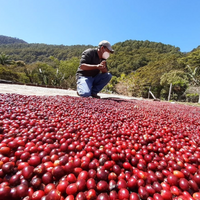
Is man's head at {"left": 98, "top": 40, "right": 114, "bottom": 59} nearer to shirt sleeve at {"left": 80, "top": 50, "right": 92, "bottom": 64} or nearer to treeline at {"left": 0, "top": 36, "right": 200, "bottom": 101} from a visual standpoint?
shirt sleeve at {"left": 80, "top": 50, "right": 92, "bottom": 64}

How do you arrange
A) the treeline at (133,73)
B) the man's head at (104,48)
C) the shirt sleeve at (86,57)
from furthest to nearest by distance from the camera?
the treeline at (133,73) < the shirt sleeve at (86,57) < the man's head at (104,48)

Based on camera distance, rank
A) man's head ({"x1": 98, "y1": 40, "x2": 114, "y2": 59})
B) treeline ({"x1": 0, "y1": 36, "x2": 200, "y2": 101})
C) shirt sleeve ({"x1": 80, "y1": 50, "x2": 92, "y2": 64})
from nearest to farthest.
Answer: man's head ({"x1": 98, "y1": 40, "x2": 114, "y2": 59}) → shirt sleeve ({"x1": 80, "y1": 50, "x2": 92, "y2": 64}) → treeline ({"x1": 0, "y1": 36, "x2": 200, "y2": 101})

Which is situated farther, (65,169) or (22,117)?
(22,117)

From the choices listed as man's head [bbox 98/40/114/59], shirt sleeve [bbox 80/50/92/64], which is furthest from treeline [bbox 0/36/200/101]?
shirt sleeve [bbox 80/50/92/64]

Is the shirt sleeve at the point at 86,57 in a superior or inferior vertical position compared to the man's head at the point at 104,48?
inferior

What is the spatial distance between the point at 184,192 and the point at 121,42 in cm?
7544

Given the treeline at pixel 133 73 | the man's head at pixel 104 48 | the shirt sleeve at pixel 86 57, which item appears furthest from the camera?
the treeline at pixel 133 73

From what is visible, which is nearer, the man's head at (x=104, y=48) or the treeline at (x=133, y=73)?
the man's head at (x=104, y=48)

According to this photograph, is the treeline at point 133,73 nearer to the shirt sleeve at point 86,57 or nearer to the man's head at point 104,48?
the man's head at point 104,48

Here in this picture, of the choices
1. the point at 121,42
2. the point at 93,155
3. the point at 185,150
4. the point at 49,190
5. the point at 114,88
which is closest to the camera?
the point at 49,190

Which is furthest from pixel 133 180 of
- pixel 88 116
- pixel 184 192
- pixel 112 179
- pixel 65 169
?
pixel 88 116

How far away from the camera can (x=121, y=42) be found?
68250mm

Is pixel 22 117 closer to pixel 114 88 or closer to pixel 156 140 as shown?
pixel 156 140

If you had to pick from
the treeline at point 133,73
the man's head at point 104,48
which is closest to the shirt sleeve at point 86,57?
the man's head at point 104,48
